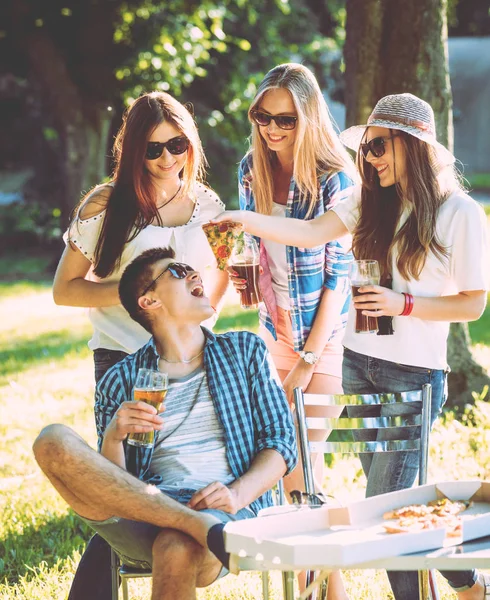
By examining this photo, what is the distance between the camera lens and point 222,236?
420 centimetres

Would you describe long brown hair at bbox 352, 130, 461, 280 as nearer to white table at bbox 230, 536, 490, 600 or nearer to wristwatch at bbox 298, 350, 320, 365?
wristwatch at bbox 298, 350, 320, 365

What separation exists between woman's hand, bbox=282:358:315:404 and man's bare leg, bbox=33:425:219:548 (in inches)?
49.1

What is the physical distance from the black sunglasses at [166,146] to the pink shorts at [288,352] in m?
0.90

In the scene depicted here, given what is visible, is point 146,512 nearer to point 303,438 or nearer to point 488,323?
point 303,438

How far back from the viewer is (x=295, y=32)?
1925 centimetres

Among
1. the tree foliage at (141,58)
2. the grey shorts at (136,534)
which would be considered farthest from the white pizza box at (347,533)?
the tree foliage at (141,58)

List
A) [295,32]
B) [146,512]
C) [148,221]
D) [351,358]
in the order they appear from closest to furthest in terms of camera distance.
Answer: [146,512], [351,358], [148,221], [295,32]

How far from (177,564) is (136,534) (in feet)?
0.86

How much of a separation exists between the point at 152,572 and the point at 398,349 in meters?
1.30

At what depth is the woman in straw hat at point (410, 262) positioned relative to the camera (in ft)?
12.3

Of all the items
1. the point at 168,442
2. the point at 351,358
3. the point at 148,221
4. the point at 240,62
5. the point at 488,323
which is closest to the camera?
the point at 168,442

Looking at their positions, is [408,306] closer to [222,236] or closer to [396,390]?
[396,390]

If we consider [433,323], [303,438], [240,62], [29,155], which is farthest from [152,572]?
[29,155]

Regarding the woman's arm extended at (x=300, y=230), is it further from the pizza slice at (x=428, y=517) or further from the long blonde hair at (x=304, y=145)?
the pizza slice at (x=428, y=517)
